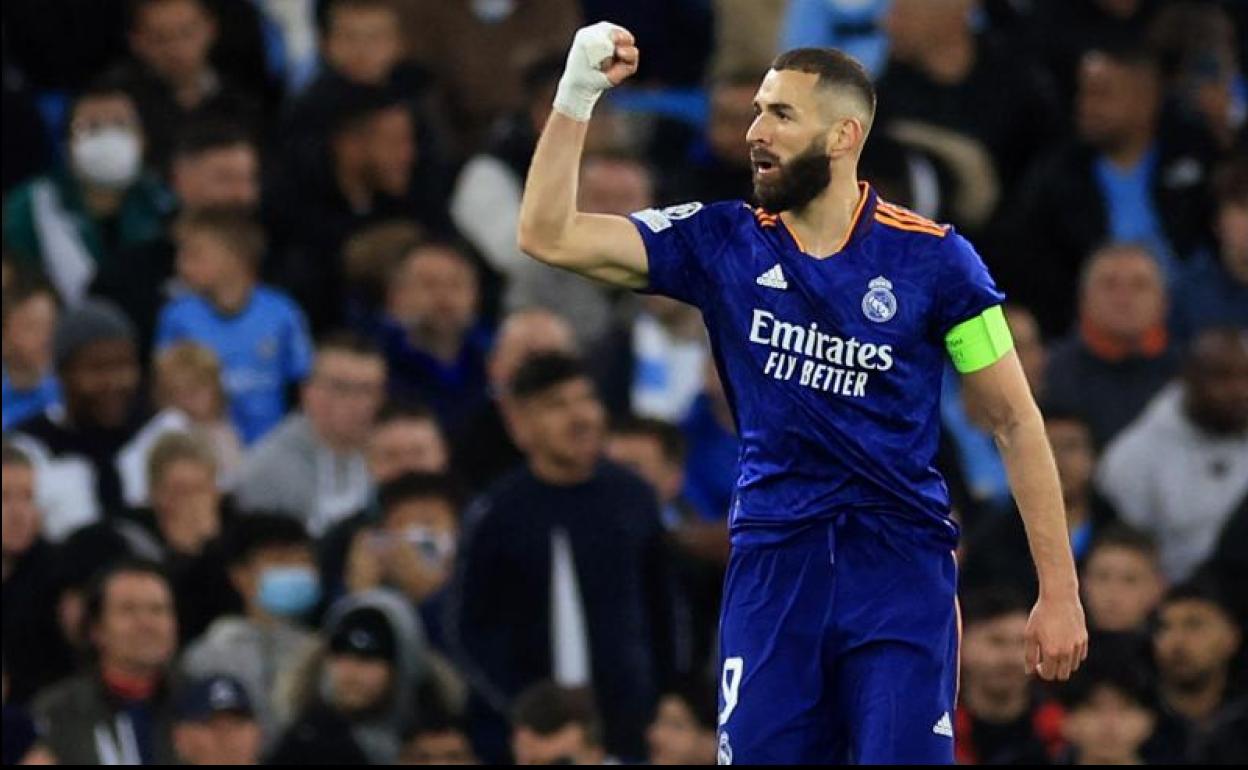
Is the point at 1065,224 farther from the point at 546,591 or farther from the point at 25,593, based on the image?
the point at 25,593

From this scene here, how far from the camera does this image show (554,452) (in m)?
11.9

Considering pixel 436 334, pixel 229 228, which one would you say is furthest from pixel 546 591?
pixel 229 228

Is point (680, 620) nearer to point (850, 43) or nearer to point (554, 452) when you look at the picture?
point (554, 452)

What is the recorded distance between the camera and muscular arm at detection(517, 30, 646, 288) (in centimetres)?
809

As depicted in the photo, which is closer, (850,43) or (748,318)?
(748,318)

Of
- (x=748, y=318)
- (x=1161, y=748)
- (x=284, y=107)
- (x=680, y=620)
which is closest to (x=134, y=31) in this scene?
(x=284, y=107)

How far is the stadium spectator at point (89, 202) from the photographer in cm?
1409

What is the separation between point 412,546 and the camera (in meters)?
12.4

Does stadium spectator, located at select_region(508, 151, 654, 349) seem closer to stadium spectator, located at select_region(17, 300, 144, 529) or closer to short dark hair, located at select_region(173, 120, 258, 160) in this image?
short dark hair, located at select_region(173, 120, 258, 160)

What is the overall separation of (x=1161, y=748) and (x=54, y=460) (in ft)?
14.5

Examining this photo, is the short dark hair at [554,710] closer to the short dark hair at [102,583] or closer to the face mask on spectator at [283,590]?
the face mask on spectator at [283,590]

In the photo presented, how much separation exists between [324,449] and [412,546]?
0.82 meters

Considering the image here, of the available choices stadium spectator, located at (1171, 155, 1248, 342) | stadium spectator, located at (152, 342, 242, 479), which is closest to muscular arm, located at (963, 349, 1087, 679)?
stadium spectator, located at (152, 342, 242, 479)

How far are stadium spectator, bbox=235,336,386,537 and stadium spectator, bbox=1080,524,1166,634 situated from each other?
2.91 meters
